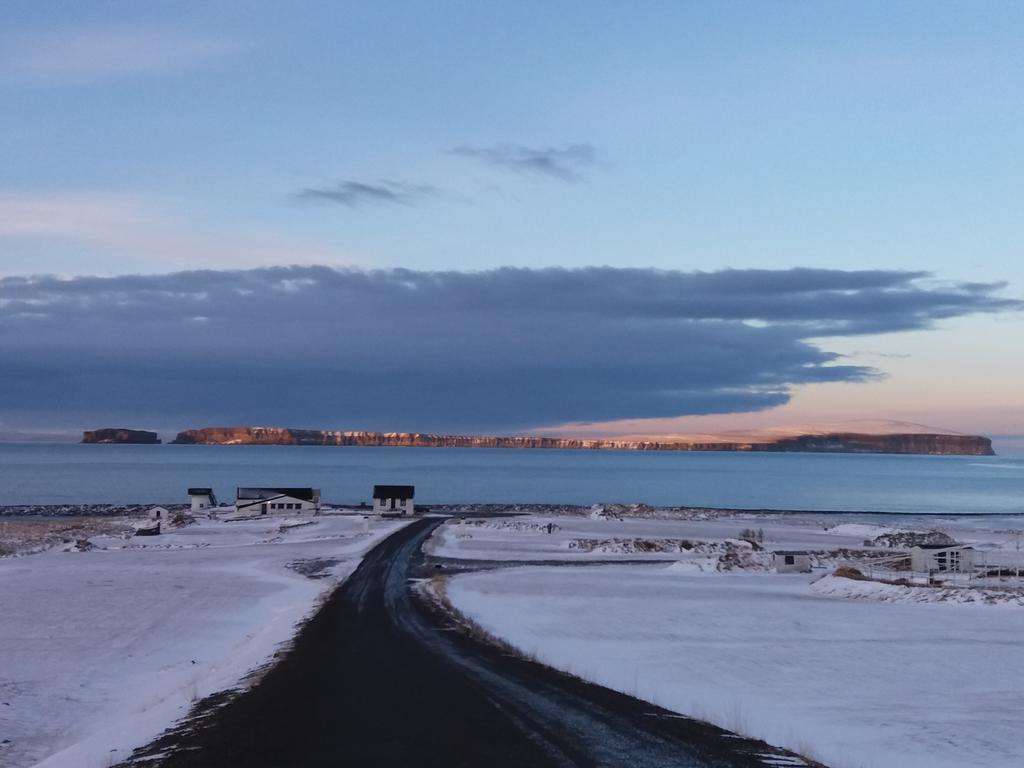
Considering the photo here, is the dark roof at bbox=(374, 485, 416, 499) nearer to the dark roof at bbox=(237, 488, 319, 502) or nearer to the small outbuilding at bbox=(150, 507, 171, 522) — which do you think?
the dark roof at bbox=(237, 488, 319, 502)

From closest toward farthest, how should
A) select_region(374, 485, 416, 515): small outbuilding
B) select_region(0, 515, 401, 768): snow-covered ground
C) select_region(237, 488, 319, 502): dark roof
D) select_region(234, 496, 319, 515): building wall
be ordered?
select_region(0, 515, 401, 768): snow-covered ground < select_region(234, 496, 319, 515): building wall < select_region(374, 485, 416, 515): small outbuilding < select_region(237, 488, 319, 502): dark roof

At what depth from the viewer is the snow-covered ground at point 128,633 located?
18.1m

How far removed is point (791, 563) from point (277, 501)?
6563cm

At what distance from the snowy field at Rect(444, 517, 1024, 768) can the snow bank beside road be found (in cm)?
5

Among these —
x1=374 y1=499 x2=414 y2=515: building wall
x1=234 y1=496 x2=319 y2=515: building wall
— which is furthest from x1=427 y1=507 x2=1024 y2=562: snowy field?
x1=234 y1=496 x2=319 y2=515: building wall

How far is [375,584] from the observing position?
4297 centimetres

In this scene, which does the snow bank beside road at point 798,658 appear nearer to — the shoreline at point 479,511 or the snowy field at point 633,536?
the snowy field at point 633,536

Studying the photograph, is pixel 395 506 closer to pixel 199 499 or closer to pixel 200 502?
pixel 200 502

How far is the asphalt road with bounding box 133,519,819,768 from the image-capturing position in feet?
45.2

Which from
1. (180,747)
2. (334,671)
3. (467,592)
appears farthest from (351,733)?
(467,592)

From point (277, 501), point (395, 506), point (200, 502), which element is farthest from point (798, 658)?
point (200, 502)

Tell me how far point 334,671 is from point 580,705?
21.5 feet

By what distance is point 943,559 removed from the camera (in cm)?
4900

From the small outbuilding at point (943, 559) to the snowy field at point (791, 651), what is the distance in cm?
542
